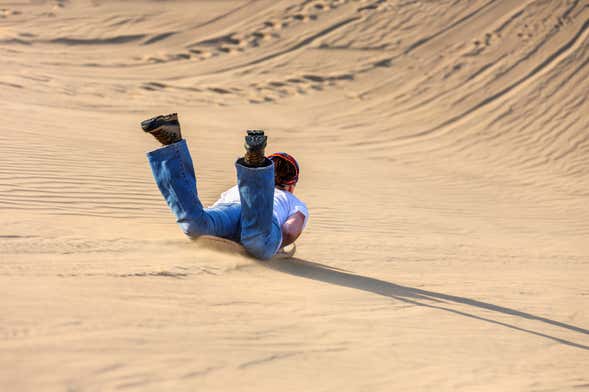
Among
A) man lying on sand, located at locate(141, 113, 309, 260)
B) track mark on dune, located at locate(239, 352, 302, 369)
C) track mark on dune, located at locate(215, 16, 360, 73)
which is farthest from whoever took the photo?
track mark on dune, located at locate(215, 16, 360, 73)

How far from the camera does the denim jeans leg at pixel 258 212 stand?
4.58 metres

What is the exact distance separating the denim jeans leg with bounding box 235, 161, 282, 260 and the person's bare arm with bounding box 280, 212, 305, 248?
107 millimetres

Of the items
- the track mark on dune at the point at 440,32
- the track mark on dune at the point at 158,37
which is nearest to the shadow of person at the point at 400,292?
the track mark on dune at the point at 440,32

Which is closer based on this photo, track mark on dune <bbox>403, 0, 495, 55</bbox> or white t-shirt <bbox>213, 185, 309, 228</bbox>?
white t-shirt <bbox>213, 185, 309, 228</bbox>

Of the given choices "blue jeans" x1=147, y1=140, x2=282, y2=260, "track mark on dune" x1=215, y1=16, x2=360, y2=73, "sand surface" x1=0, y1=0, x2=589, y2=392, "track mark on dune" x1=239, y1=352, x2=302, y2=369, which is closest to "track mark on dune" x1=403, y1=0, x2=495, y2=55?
"sand surface" x1=0, y1=0, x2=589, y2=392

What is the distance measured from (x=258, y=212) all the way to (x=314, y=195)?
367 cm

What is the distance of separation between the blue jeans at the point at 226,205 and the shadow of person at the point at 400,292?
0.26 m

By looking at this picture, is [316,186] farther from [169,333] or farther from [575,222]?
[169,333]

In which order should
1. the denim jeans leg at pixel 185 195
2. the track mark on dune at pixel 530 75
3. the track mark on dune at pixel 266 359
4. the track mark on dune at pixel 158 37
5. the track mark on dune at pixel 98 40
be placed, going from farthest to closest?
the track mark on dune at pixel 158 37 < the track mark on dune at pixel 98 40 < the track mark on dune at pixel 530 75 < the denim jeans leg at pixel 185 195 < the track mark on dune at pixel 266 359

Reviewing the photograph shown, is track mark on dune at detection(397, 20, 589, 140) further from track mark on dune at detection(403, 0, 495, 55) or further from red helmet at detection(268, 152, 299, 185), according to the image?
red helmet at detection(268, 152, 299, 185)

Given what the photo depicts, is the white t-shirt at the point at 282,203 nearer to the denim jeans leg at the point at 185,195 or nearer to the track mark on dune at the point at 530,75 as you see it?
the denim jeans leg at the point at 185,195

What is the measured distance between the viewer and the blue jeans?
4629mm

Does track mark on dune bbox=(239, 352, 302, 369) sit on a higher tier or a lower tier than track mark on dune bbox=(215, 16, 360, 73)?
lower


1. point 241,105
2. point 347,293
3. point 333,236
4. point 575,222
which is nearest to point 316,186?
point 333,236
